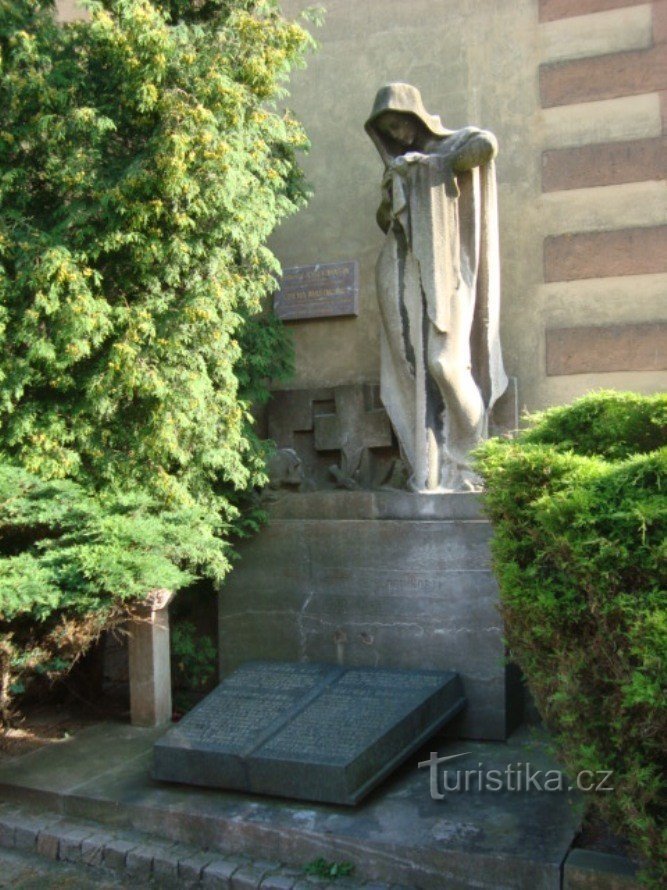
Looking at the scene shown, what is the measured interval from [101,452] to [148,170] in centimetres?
172

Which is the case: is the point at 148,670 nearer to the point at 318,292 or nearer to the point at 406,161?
the point at 318,292

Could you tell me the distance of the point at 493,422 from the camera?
6145 mm

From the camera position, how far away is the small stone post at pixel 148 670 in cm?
538

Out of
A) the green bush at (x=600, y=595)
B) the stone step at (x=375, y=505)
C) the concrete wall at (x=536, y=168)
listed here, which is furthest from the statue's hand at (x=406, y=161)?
the green bush at (x=600, y=595)

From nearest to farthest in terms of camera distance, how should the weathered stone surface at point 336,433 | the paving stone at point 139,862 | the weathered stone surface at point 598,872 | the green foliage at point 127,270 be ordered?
the weathered stone surface at point 598,872 → the paving stone at point 139,862 → the green foliage at point 127,270 → the weathered stone surface at point 336,433

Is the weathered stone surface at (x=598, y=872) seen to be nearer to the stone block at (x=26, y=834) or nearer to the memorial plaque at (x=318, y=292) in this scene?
the stone block at (x=26, y=834)

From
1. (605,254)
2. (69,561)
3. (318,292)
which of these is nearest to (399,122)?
(318,292)

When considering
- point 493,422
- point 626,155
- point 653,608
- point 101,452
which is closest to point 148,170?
point 101,452

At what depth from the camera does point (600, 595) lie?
109 inches

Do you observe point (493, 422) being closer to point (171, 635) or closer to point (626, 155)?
point (626, 155)

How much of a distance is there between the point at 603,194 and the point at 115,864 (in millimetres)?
5226

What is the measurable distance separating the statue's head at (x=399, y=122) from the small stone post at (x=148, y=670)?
11.3ft

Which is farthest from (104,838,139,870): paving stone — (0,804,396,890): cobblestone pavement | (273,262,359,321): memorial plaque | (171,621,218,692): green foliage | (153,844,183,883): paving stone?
(273,262,359,321): memorial plaque

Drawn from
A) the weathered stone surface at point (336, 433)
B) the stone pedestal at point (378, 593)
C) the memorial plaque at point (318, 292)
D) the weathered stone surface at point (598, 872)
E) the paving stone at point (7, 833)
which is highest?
the memorial plaque at point (318, 292)
